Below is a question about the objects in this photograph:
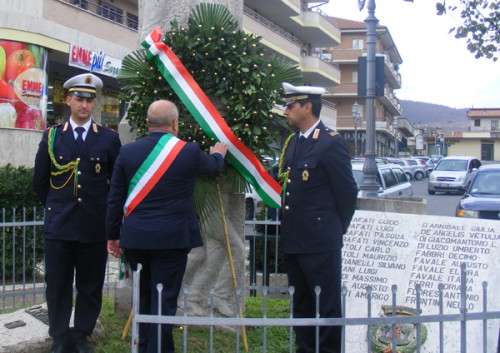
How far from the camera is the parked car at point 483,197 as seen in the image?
11234 mm

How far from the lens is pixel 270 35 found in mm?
31672

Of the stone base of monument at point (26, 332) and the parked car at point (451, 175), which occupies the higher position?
the parked car at point (451, 175)

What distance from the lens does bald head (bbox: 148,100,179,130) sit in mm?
3934

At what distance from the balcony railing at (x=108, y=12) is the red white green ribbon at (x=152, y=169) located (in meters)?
15.2

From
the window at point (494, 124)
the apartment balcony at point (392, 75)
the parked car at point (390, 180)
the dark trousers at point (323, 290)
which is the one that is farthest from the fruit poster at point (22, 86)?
the window at point (494, 124)

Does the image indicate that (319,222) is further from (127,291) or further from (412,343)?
(127,291)

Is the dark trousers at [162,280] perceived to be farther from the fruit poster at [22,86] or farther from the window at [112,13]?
the window at [112,13]

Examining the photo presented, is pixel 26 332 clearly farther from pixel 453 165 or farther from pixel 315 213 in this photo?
pixel 453 165

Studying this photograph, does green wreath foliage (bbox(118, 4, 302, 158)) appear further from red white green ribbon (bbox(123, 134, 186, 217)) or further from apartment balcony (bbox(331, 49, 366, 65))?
apartment balcony (bbox(331, 49, 366, 65))

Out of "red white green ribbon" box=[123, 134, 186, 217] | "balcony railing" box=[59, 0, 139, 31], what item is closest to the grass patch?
"red white green ribbon" box=[123, 134, 186, 217]

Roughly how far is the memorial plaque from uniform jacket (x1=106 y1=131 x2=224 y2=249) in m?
1.80

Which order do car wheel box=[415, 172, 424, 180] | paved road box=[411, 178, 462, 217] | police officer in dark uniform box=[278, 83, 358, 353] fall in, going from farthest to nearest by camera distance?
car wheel box=[415, 172, 424, 180] < paved road box=[411, 178, 462, 217] < police officer in dark uniform box=[278, 83, 358, 353]

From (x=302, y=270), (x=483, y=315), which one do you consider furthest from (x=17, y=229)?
(x=483, y=315)

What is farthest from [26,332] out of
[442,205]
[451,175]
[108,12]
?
[451,175]
